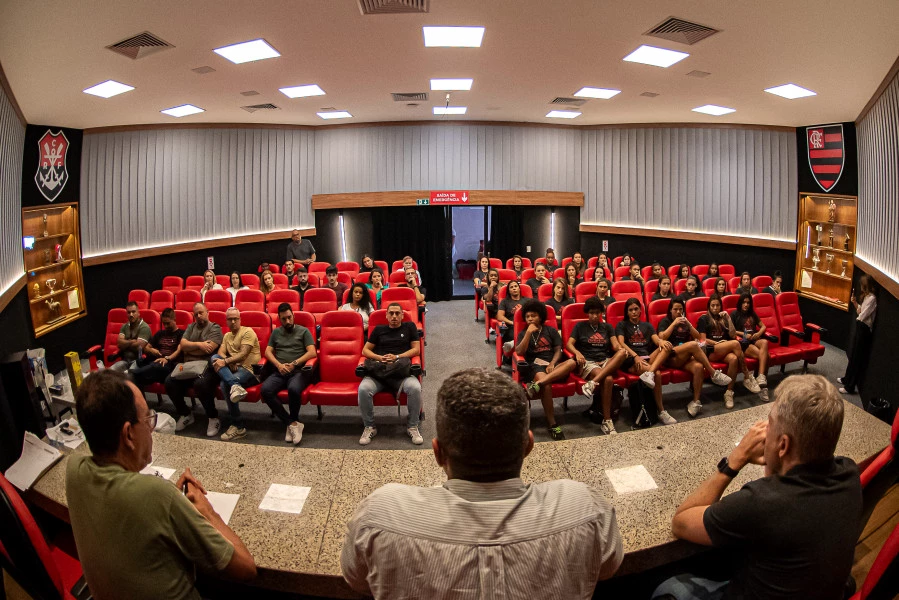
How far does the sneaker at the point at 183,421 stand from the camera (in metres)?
4.78

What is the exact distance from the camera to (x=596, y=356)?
16.3 ft

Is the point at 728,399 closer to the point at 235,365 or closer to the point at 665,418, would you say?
the point at 665,418

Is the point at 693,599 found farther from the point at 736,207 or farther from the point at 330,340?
the point at 736,207

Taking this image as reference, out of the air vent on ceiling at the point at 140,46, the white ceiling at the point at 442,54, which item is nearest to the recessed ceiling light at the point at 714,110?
the white ceiling at the point at 442,54

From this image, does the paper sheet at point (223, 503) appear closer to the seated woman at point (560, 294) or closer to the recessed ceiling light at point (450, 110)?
the seated woman at point (560, 294)

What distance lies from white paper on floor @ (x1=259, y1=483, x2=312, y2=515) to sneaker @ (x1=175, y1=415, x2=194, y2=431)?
3294 mm

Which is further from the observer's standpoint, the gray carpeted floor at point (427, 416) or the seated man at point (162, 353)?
the seated man at point (162, 353)

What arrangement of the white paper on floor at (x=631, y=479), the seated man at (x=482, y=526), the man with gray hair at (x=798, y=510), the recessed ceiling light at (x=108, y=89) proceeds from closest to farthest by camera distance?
the seated man at (x=482, y=526), the man with gray hair at (x=798, y=510), the white paper on floor at (x=631, y=479), the recessed ceiling light at (x=108, y=89)

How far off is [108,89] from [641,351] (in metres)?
6.68

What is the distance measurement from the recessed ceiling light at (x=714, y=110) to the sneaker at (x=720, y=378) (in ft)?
16.7

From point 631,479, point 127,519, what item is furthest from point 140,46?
point 631,479

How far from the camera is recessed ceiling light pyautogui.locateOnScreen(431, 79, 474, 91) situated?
7.09 m

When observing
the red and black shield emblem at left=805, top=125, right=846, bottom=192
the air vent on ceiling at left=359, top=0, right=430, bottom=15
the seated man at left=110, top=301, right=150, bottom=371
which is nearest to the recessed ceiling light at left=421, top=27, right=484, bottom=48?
the air vent on ceiling at left=359, top=0, right=430, bottom=15

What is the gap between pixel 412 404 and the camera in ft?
14.6
